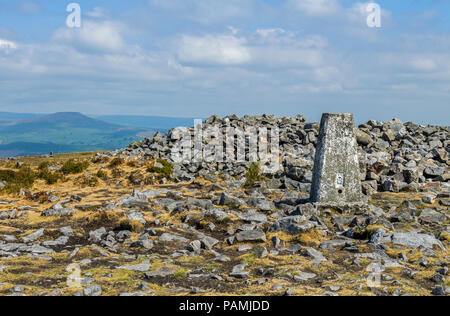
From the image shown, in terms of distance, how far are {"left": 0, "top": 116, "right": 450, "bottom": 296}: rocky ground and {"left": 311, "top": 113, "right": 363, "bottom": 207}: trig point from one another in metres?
0.51

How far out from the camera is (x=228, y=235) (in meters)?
11.2

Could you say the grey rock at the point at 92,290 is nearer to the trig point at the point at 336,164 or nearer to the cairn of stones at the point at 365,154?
the trig point at the point at 336,164

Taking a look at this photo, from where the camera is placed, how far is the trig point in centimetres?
1277

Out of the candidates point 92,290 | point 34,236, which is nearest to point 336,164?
point 92,290

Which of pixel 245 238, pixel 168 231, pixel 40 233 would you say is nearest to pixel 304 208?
pixel 245 238

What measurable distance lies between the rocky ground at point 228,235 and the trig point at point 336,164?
1.67 ft

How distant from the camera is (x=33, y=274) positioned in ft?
25.3

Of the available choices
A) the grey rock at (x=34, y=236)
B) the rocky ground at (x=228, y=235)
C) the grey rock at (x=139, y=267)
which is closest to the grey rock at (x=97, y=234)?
the rocky ground at (x=228, y=235)

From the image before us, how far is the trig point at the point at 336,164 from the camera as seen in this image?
503 inches

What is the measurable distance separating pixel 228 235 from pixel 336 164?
434cm

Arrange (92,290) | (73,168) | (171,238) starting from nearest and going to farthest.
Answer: (92,290) → (171,238) → (73,168)

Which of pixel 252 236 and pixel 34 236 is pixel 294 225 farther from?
pixel 34 236
